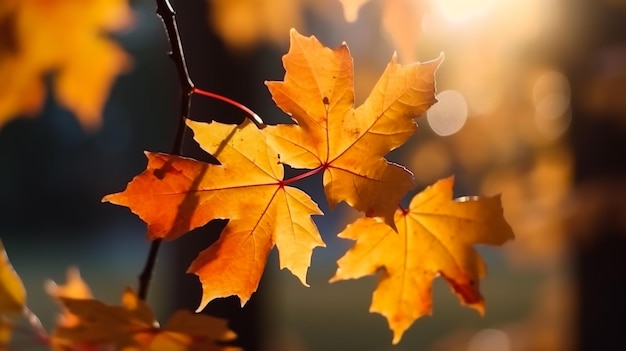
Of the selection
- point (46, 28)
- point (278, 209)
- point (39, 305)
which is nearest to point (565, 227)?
point (46, 28)

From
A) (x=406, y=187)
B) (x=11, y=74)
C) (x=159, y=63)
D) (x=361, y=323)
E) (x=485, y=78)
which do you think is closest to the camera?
(x=406, y=187)

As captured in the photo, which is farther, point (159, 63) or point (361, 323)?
point (159, 63)

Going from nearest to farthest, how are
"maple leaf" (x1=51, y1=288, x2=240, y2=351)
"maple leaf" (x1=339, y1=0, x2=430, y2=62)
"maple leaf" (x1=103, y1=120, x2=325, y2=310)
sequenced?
"maple leaf" (x1=103, y1=120, x2=325, y2=310)
"maple leaf" (x1=51, y1=288, x2=240, y2=351)
"maple leaf" (x1=339, y1=0, x2=430, y2=62)

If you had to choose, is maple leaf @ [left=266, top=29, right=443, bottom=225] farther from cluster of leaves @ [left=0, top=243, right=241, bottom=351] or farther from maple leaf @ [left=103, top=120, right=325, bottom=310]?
cluster of leaves @ [left=0, top=243, right=241, bottom=351]

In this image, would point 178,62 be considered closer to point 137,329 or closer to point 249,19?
point 137,329

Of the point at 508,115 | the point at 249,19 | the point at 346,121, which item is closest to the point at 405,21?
the point at 346,121

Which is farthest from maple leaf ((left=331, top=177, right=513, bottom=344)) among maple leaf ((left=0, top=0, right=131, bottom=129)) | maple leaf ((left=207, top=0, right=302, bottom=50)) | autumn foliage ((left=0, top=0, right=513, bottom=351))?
maple leaf ((left=207, top=0, right=302, bottom=50))

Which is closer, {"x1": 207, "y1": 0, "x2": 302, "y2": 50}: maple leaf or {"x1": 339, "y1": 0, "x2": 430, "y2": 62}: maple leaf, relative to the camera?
{"x1": 339, "y1": 0, "x2": 430, "y2": 62}: maple leaf

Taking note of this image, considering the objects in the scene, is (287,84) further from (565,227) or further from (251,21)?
(565,227)
